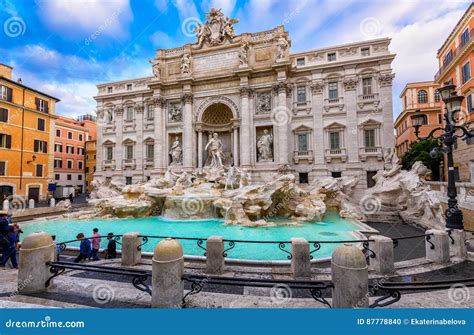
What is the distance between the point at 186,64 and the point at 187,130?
724 centimetres

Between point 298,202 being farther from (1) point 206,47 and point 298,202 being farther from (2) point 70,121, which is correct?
(2) point 70,121

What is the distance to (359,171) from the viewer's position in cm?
1961

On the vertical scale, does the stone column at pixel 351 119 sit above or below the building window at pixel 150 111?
below

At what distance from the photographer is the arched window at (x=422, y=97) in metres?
35.1

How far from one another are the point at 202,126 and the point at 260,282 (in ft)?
71.8

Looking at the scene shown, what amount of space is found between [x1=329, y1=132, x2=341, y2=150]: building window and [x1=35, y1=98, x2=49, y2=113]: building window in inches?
1305

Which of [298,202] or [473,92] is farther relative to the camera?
[473,92]

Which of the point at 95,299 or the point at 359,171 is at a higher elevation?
the point at 359,171

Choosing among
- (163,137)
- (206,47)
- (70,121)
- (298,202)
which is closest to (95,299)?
(298,202)

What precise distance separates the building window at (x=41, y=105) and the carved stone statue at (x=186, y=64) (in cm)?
1793

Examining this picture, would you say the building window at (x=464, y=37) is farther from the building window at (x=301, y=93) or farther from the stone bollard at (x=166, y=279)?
the stone bollard at (x=166, y=279)

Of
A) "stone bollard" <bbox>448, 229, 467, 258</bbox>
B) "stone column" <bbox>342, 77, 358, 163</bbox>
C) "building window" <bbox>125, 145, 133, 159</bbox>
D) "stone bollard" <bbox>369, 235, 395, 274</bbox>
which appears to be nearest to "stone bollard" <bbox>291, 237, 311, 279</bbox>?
"stone bollard" <bbox>369, 235, 395, 274</bbox>

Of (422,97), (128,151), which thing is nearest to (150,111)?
(128,151)
